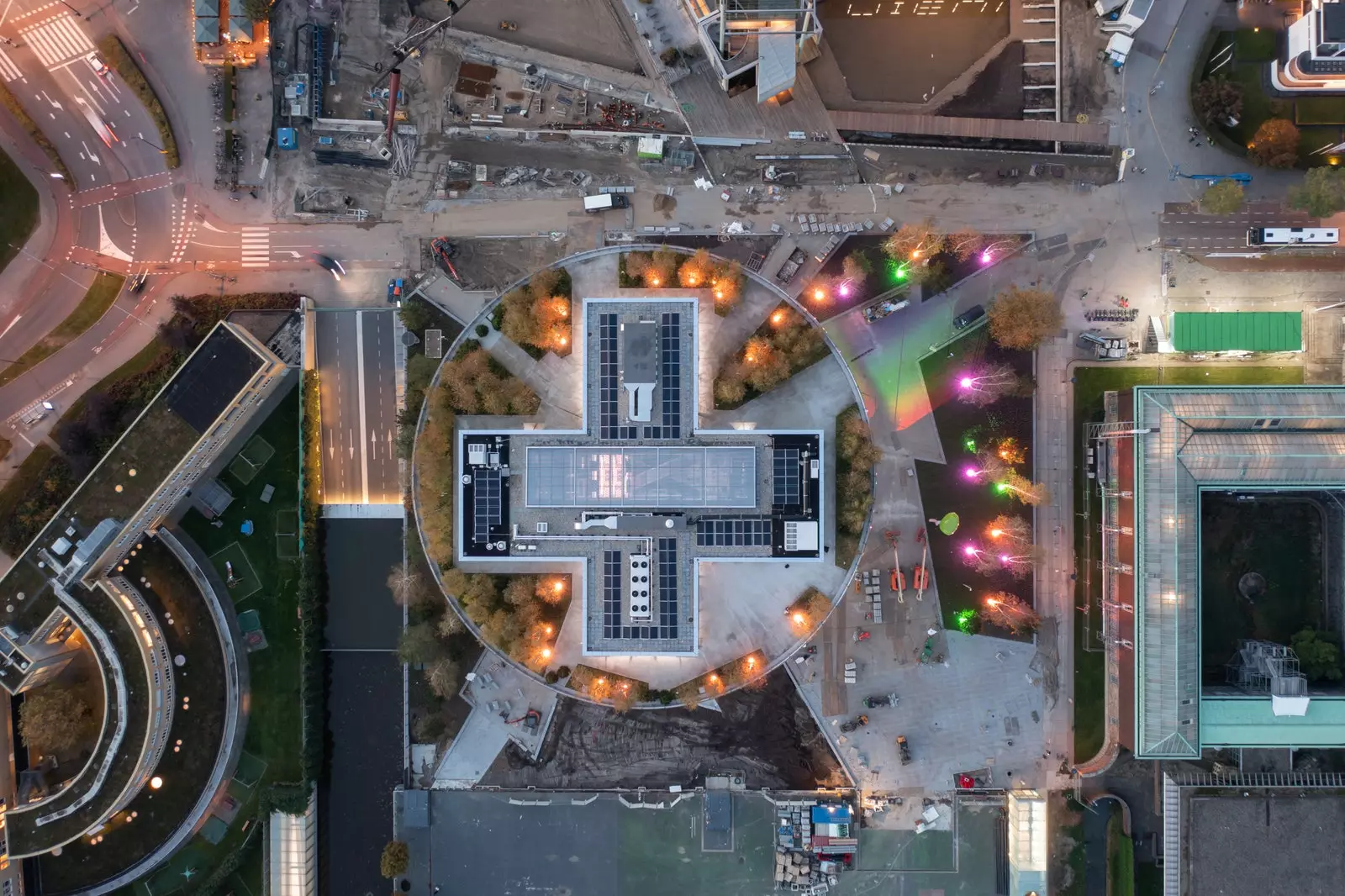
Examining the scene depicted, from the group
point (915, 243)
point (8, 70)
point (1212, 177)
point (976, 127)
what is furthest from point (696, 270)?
point (8, 70)

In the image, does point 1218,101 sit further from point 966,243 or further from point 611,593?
point 611,593

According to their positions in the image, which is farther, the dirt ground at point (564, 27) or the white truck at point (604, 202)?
the dirt ground at point (564, 27)

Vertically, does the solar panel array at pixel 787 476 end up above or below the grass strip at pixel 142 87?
below

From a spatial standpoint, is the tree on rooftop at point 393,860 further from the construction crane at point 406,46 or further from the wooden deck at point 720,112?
the wooden deck at point 720,112

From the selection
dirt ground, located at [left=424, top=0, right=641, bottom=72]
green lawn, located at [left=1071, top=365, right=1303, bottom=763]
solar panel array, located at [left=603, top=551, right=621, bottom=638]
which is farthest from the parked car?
dirt ground, located at [left=424, top=0, right=641, bottom=72]

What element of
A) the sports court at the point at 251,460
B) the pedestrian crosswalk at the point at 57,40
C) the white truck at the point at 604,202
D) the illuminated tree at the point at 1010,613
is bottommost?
the illuminated tree at the point at 1010,613

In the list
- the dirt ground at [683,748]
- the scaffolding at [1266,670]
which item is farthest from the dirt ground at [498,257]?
the scaffolding at [1266,670]

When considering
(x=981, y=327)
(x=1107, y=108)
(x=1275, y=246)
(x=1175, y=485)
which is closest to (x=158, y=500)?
(x=981, y=327)
